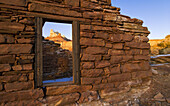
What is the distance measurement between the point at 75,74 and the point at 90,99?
74cm

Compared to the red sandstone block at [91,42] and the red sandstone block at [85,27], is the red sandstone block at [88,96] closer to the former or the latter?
the red sandstone block at [91,42]

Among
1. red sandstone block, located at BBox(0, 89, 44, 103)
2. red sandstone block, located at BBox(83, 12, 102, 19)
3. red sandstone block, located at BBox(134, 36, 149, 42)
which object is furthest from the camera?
red sandstone block, located at BBox(134, 36, 149, 42)

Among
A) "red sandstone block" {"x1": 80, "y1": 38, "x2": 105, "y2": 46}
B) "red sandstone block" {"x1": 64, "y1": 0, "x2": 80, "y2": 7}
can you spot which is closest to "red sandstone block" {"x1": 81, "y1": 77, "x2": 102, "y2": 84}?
"red sandstone block" {"x1": 80, "y1": 38, "x2": 105, "y2": 46}

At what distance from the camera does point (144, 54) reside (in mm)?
3559

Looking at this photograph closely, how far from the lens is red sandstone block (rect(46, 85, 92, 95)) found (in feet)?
7.98

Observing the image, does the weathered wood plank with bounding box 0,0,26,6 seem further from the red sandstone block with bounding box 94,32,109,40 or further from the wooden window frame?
the red sandstone block with bounding box 94,32,109,40

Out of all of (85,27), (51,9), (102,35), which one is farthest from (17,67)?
(102,35)

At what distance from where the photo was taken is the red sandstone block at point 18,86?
2.15 m

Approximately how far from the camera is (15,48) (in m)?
2.23

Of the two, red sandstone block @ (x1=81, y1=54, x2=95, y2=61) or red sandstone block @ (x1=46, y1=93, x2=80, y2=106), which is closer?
red sandstone block @ (x1=46, y1=93, x2=80, y2=106)

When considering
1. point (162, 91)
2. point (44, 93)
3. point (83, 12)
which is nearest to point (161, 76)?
point (162, 91)

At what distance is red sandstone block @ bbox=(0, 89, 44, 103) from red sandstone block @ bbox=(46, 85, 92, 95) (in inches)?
7.6

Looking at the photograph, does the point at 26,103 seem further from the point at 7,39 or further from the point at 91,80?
the point at 91,80

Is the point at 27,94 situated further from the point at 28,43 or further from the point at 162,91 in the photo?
the point at 162,91
